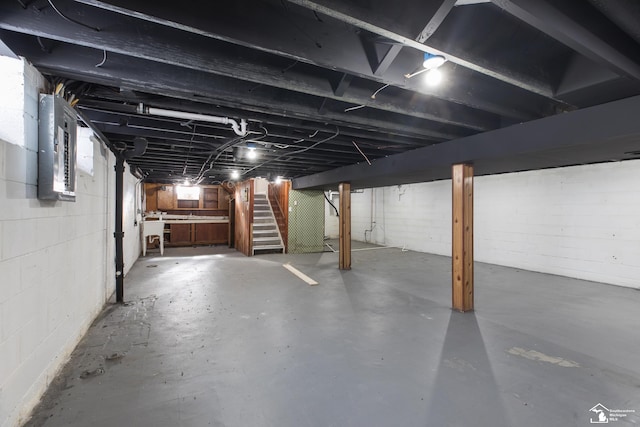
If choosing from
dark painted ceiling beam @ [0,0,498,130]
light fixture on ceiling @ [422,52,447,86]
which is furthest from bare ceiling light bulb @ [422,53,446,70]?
dark painted ceiling beam @ [0,0,498,130]

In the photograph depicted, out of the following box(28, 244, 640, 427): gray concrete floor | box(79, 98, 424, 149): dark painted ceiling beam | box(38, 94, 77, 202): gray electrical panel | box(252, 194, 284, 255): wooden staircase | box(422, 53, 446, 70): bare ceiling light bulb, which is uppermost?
box(79, 98, 424, 149): dark painted ceiling beam

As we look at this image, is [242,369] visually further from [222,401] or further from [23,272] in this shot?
[23,272]

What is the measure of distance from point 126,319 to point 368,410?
276 centimetres

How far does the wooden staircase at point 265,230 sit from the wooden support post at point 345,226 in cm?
268

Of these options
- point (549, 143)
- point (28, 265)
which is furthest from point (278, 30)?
point (549, 143)

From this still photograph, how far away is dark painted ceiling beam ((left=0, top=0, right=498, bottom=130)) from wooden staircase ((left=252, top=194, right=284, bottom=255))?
6.28 meters

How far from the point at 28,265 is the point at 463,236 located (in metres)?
3.85

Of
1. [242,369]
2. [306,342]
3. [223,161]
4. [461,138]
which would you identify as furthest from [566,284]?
[223,161]

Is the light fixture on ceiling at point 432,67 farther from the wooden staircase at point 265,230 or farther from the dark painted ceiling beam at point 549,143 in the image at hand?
the wooden staircase at point 265,230

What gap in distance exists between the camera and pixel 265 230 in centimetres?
858

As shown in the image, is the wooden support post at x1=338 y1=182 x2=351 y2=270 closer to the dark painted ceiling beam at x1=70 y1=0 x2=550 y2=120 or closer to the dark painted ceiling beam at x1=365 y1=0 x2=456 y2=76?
the dark painted ceiling beam at x1=70 y1=0 x2=550 y2=120

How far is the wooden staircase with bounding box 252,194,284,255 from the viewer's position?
8.09m

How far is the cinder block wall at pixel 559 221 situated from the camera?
464cm

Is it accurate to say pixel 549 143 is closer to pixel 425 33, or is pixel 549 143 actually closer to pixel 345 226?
pixel 425 33
